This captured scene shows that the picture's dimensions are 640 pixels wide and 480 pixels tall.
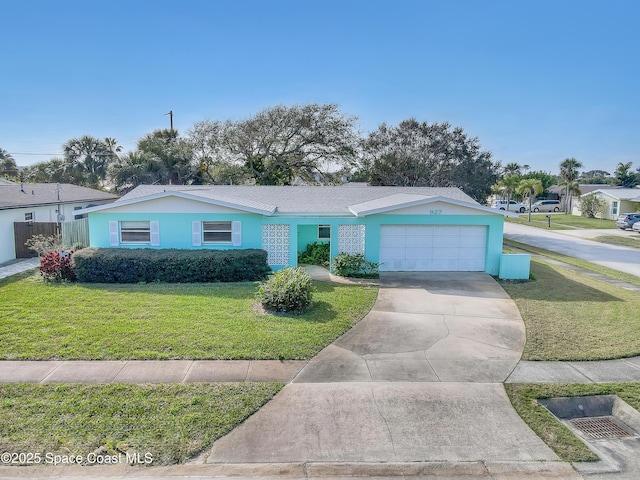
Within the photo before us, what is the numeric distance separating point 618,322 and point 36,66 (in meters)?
24.2

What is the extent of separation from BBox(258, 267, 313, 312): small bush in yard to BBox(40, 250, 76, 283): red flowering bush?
25.2 ft

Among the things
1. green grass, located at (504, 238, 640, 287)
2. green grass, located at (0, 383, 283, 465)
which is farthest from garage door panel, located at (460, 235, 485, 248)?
green grass, located at (0, 383, 283, 465)

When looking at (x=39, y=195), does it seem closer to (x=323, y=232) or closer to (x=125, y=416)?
(x=323, y=232)

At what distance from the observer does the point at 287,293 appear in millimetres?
10695

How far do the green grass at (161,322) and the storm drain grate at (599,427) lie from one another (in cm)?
466

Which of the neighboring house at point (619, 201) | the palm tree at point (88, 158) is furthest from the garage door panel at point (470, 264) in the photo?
the neighboring house at point (619, 201)

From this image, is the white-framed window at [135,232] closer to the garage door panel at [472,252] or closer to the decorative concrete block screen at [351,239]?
the decorative concrete block screen at [351,239]

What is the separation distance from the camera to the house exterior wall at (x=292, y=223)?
16.0 m

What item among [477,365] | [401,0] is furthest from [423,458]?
[401,0]

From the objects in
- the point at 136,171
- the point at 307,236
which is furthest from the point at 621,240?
the point at 136,171

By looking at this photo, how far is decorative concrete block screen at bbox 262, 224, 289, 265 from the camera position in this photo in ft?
53.7

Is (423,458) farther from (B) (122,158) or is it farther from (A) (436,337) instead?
(B) (122,158)

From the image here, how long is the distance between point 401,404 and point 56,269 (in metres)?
12.8

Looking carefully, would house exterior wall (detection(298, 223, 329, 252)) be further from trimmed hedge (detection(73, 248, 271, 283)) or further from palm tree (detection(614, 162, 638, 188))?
palm tree (detection(614, 162, 638, 188))
